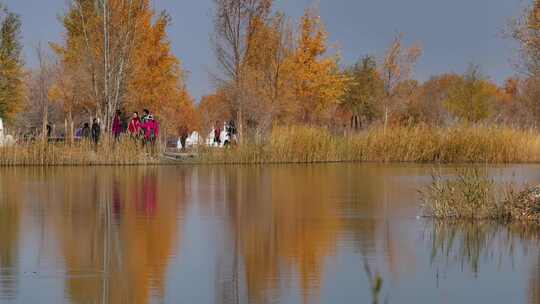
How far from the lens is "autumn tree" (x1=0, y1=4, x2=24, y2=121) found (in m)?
54.8

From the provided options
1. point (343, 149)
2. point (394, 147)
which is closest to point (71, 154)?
point (343, 149)

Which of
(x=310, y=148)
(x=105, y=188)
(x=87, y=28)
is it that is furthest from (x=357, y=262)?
(x=87, y=28)

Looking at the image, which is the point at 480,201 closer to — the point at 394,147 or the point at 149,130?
the point at 149,130

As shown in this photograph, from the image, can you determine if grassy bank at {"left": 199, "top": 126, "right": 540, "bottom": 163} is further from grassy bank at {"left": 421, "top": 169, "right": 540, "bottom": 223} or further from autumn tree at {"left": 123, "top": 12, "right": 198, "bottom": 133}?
grassy bank at {"left": 421, "top": 169, "right": 540, "bottom": 223}

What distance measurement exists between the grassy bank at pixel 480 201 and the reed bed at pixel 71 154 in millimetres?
19662

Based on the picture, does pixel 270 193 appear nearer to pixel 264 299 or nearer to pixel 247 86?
pixel 264 299

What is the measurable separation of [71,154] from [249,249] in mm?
22107

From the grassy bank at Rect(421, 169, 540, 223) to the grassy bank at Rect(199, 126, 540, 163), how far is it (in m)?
20.6

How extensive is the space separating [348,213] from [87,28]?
98.4 ft

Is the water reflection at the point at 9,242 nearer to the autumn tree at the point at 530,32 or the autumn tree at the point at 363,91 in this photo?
the autumn tree at the point at 530,32

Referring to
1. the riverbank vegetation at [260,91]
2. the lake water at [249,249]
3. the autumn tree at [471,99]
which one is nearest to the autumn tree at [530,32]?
the riverbank vegetation at [260,91]

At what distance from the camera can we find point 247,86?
167 feet

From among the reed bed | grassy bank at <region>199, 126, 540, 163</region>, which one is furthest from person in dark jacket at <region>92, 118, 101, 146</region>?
grassy bank at <region>199, 126, 540, 163</region>

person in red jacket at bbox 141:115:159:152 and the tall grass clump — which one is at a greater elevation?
person in red jacket at bbox 141:115:159:152
